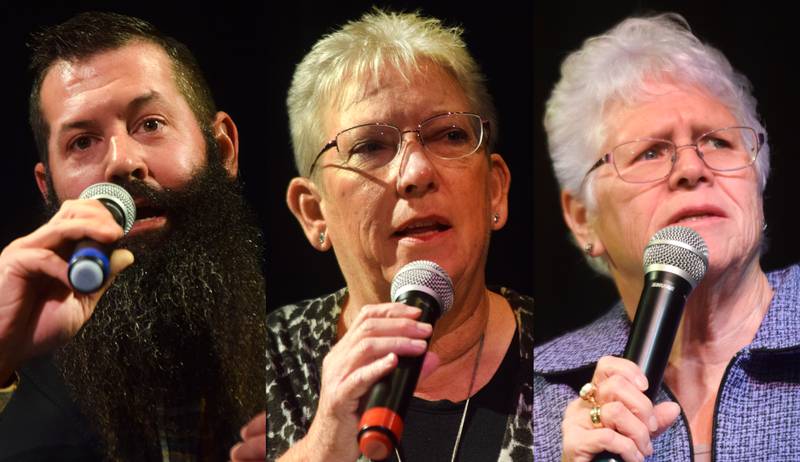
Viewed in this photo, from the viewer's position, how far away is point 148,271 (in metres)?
2.90

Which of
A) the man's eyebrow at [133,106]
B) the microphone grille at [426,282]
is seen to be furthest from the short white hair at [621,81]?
the man's eyebrow at [133,106]

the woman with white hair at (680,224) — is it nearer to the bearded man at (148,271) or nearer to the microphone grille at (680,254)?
the microphone grille at (680,254)

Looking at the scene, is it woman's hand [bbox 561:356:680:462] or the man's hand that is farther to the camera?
the man's hand

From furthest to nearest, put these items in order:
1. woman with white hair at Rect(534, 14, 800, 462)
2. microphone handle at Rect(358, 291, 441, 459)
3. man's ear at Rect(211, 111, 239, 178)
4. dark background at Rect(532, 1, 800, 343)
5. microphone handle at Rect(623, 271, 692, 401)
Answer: man's ear at Rect(211, 111, 239, 178)
dark background at Rect(532, 1, 800, 343)
woman with white hair at Rect(534, 14, 800, 462)
microphone handle at Rect(623, 271, 692, 401)
microphone handle at Rect(358, 291, 441, 459)

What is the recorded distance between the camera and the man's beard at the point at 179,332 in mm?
2826

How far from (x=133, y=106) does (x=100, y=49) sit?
0.76 feet

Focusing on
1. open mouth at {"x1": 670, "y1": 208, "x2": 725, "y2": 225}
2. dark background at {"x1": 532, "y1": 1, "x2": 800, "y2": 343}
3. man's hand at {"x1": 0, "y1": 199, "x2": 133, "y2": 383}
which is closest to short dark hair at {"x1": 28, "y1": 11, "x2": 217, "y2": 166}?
man's hand at {"x1": 0, "y1": 199, "x2": 133, "y2": 383}

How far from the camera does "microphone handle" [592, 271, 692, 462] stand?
1919 mm

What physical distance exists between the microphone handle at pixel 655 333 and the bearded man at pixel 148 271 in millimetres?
1260

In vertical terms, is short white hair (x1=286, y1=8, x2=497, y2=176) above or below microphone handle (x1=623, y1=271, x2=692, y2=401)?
above

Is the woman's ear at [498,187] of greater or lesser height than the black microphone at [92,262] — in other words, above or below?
above

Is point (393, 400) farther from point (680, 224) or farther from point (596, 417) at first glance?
point (680, 224)

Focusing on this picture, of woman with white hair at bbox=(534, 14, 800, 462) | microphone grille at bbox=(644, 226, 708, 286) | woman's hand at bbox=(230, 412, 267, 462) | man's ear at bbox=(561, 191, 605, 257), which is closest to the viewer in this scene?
microphone grille at bbox=(644, 226, 708, 286)

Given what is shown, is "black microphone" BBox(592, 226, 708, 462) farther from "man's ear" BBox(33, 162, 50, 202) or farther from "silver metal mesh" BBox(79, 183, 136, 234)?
"man's ear" BBox(33, 162, 50, 202)
